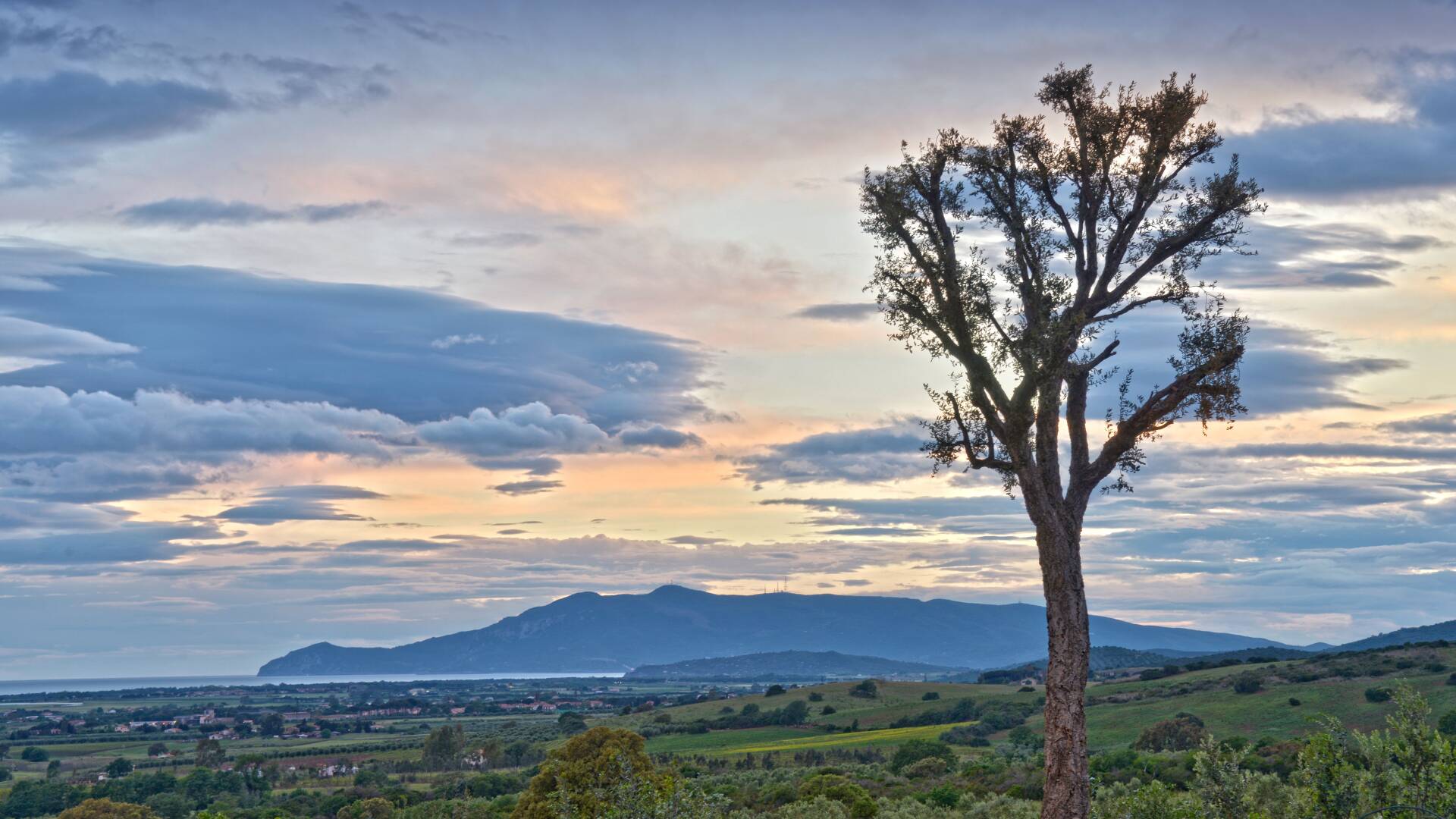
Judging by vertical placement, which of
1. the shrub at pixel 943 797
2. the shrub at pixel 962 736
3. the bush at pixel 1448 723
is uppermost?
the bush at pixel 1448 723

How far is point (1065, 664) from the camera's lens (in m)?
20.4

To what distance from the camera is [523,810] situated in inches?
1842

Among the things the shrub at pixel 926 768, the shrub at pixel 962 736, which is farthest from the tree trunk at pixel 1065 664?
the shrub at pixel 962 736

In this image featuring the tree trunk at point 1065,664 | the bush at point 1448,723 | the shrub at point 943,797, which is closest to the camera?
the tree trunk at point 1065,664

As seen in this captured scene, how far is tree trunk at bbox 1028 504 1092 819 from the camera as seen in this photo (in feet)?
65.2

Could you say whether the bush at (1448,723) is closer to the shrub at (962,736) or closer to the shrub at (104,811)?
the shrub at (962,736)

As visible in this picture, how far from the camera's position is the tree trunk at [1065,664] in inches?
782

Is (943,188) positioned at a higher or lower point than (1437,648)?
higher

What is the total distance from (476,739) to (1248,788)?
146 metres

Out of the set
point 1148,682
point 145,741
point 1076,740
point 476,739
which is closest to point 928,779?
point 1076,740

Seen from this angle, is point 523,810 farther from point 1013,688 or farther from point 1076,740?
point 1013,688

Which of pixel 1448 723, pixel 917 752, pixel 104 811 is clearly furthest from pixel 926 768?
pixel 104 811

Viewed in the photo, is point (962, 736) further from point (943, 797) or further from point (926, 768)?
point (943, 797)

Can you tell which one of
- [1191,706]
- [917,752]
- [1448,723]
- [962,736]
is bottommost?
[962,736]
